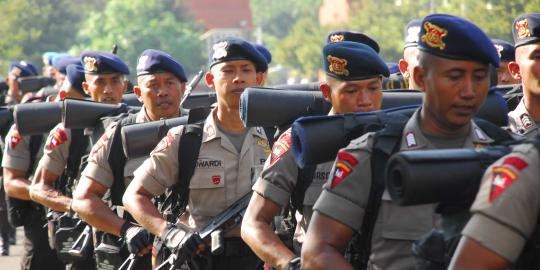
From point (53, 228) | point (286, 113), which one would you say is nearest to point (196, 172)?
point (286, 113)

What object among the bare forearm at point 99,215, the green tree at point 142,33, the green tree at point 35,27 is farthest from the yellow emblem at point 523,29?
the green tree at point 142,33

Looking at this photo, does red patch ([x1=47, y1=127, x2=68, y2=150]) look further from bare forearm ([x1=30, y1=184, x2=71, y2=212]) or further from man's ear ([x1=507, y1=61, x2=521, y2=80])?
man's ear ([x1=507, y1=61, x2=521, y2=80])

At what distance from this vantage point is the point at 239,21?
144875mm

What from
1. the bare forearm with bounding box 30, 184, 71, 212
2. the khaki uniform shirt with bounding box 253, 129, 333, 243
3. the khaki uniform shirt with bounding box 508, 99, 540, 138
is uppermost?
the khaki uniform shirt with bounding box 508, 99, 540, 138

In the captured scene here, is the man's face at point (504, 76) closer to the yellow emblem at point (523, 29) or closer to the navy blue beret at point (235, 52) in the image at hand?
the navy blue beret at point (235, 52)

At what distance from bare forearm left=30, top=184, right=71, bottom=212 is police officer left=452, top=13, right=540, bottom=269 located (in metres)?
6.22

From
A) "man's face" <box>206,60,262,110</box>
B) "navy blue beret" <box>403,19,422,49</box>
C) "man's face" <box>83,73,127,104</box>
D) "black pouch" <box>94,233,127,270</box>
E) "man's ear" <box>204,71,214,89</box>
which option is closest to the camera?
"man's face" <box>206,60,262,110</box>

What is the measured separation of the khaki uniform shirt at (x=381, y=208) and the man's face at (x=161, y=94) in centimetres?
416

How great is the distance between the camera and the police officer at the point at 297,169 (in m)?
5.82

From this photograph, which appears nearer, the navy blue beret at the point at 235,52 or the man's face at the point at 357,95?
the man's face at the point at 357,95

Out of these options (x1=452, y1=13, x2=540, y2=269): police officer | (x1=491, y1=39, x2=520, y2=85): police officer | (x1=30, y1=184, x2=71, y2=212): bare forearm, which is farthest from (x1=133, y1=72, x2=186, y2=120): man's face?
(x1=452, y1=13, x2=540, y2=269): police officer

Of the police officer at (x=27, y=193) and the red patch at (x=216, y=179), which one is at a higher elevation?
the red patch at (x=216, y=179)

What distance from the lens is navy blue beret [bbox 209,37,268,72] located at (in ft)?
25.3

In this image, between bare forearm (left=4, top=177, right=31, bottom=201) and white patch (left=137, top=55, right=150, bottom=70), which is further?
bare forearm (left=4, top=177, right=31, bottom=201)
